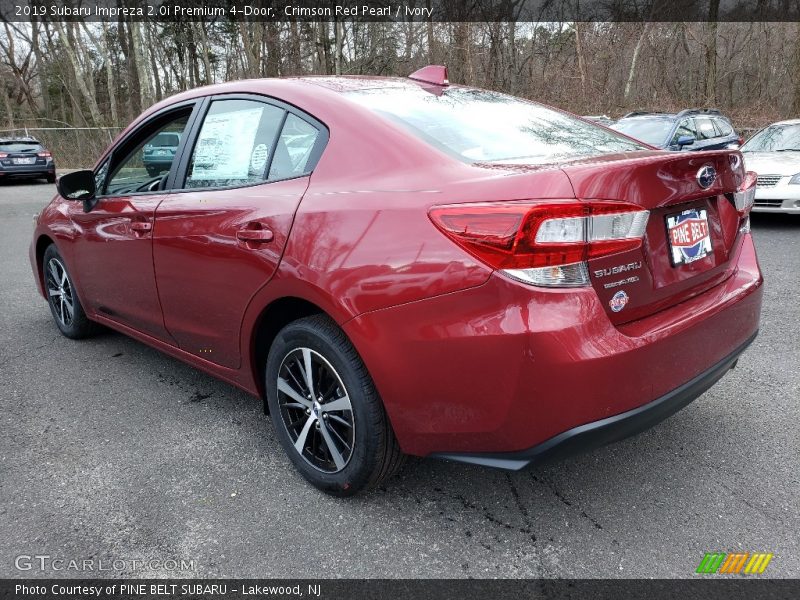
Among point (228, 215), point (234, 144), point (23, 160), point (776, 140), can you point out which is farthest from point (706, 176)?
point (23, 160)

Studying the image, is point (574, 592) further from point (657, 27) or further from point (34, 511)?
point (657, 27)

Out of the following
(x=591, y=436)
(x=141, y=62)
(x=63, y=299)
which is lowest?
(x=63, y=299)

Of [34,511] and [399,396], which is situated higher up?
[399,396]

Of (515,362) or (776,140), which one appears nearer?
(515,362)

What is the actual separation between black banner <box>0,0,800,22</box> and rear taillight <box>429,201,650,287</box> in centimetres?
2412

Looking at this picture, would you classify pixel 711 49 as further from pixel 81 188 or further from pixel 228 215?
pixel 228 215

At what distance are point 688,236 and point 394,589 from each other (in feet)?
5.04

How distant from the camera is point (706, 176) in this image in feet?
7.28

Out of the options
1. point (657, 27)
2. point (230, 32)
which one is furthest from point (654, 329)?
point (657, 27)

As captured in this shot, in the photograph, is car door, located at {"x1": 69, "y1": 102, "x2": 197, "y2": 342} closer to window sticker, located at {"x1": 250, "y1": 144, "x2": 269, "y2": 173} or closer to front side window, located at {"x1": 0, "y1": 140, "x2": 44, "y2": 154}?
window sticker, located at {"x1": 250, "y1": 144, "x2": 269, "y2": 173}

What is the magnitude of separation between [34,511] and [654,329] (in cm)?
239

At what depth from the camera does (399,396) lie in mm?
2107

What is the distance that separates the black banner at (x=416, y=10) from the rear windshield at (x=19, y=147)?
6411 millimetres

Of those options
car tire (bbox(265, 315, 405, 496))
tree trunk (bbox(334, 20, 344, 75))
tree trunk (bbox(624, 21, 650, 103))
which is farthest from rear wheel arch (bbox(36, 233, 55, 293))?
tree trunk (bbox(624, 21, 650, 103))
